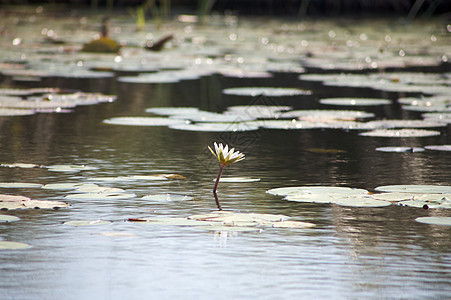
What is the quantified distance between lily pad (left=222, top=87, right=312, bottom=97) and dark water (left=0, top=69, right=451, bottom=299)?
4.67 feet

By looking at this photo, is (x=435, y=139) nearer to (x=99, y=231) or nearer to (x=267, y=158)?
(x=267, y=158)

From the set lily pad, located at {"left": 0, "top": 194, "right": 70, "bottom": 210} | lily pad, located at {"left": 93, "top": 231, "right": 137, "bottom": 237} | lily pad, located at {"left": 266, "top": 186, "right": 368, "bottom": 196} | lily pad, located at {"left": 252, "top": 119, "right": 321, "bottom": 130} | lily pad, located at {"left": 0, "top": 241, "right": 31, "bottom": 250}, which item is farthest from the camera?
lily pad, located at {"left": 252, "top": 119, "right": 321, "bottom": 130}

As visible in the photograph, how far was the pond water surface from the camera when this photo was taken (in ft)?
6.98

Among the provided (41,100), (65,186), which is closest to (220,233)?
(65,186)

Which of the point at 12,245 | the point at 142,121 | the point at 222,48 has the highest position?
the point at 222,48

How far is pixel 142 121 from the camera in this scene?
4.71m

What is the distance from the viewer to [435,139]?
4.43 m

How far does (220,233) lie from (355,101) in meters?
3.26

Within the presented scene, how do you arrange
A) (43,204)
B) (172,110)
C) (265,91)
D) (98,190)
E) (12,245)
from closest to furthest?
(12,245) → (43,204) → (98,190) → (172,110) → (265,91)

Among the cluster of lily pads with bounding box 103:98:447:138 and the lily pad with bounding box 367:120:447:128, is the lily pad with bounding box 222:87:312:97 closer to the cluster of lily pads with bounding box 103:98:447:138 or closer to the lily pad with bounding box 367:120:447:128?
the cluster of lily pads with bounding box 103:98:447:138

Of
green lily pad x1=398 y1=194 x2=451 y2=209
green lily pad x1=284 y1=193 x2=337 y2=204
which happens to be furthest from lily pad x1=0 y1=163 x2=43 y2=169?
green lily pad x1=398 y1=194 x2=451 y2=209

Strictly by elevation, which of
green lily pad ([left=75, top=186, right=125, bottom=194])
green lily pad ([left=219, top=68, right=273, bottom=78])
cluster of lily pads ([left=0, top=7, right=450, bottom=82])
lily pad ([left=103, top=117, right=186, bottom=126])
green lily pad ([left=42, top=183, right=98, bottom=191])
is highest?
cluster of lily pads ([left=0, top=7, right=450, bottom=82])

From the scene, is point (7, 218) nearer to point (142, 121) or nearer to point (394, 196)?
point (394, 196)

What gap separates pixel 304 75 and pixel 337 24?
7352 millimetres
